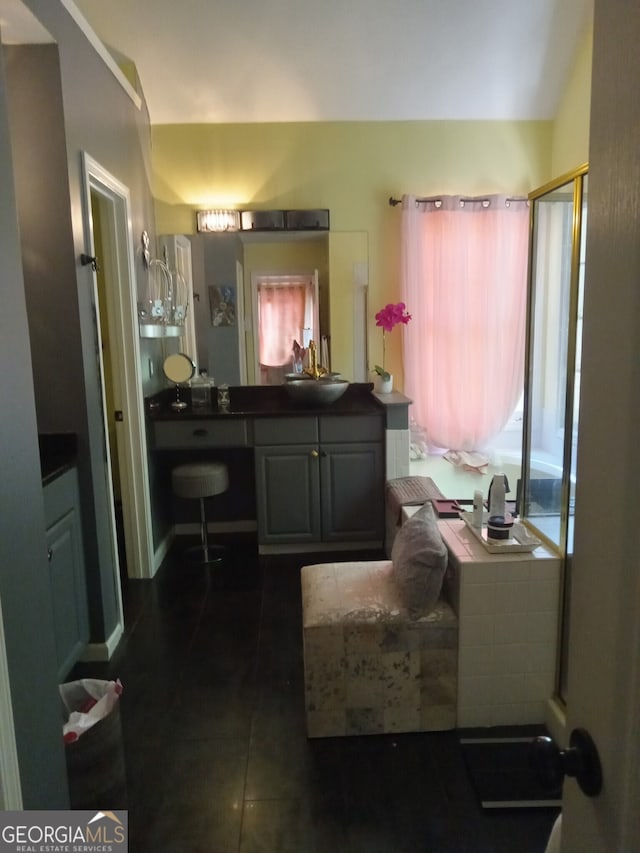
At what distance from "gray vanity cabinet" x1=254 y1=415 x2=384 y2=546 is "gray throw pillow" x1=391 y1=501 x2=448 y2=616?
1500mm

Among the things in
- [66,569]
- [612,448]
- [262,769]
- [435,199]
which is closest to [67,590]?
[66,569]

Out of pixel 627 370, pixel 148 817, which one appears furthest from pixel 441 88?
pixel 148 817

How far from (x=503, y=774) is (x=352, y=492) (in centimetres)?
192

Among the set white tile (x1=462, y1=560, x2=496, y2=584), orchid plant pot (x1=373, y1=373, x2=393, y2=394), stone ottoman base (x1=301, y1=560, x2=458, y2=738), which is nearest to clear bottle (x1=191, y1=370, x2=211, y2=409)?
orchid plant pot (x1=373, y1=373, x2=393, y2=394)

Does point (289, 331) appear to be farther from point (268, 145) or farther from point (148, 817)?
point (148, 817)

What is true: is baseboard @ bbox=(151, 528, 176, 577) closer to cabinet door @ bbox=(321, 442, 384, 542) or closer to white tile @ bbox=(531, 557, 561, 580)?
cabinet door @ bbox=(321, 442, 384, 542)

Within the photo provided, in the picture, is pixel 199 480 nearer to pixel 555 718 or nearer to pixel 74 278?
pixel 74 278

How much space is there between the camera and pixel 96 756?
1.61 meters

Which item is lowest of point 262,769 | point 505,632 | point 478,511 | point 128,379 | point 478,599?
point 262,769

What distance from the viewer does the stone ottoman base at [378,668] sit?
6.39 ft

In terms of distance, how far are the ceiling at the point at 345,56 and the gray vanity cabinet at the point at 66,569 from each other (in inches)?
103

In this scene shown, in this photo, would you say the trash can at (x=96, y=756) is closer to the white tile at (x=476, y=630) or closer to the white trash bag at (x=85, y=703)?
the white trash bag at (x=85, y=703)

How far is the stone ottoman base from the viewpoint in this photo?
1.95 meters

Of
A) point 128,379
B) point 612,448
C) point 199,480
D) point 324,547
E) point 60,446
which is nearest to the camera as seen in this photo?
point 612,448
